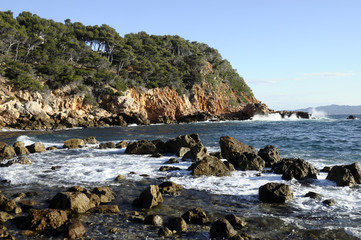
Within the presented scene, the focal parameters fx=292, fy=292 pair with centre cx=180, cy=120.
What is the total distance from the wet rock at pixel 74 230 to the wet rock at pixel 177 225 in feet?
6.88

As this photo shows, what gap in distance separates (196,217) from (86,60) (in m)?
63.7

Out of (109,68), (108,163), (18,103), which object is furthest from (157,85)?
(108,163)

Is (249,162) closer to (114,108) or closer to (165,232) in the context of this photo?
(165,232)

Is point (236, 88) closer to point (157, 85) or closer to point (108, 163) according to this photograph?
point (157, 85)

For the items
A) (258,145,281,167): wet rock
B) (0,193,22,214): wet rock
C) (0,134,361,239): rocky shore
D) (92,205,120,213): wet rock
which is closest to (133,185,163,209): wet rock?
(0,134,361,239): rocky shore

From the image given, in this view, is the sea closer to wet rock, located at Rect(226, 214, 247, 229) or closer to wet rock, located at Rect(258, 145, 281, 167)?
wet rock, located at Rect(226, 214, 247, 229)

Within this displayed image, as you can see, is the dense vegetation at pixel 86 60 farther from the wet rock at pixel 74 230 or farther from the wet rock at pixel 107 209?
the wet rock at pixel 74 230

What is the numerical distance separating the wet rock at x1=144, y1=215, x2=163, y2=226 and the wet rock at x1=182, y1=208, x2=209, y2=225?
699 millimetres

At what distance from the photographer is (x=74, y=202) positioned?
8680 mm

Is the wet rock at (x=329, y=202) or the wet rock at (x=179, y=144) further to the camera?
the wet rock at (x=179, y=144)

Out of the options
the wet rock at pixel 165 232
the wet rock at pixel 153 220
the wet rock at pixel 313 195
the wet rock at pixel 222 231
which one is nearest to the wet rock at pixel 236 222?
the wet rock at pixel 222 231

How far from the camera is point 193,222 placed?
7926mm

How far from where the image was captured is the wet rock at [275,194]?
979 cm

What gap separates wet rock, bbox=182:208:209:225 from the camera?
7.93 m
